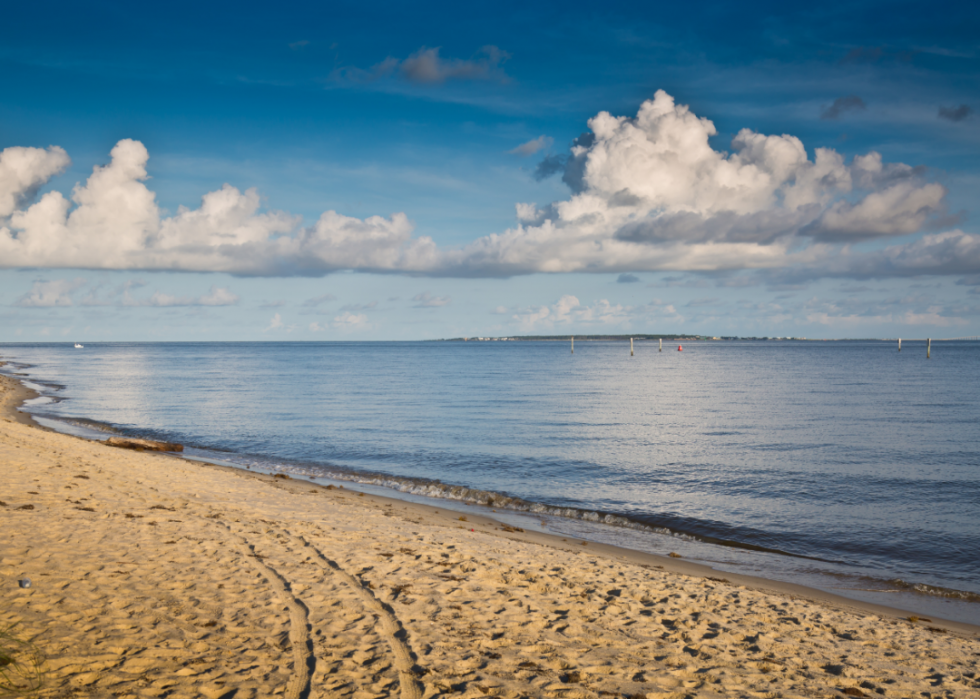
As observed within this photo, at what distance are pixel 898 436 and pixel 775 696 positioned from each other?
28828 mm

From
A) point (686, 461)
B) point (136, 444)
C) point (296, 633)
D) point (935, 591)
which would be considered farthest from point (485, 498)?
point (136, 444)

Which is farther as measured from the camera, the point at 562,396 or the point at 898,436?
the point at 562,396

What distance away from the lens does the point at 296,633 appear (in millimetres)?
7531

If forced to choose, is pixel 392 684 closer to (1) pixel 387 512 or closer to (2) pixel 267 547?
(2) pixel 267 547

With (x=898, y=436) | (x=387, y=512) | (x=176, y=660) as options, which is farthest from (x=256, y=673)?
(x=898, y=436)

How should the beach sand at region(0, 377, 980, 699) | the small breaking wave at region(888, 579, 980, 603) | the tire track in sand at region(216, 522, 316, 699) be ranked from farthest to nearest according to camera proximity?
the small breaking wave at region(888, 579, 980, 603), the beach sand at region(0, 377, 980, 699), the tire track in sand at region(216, 522, 316, 699)

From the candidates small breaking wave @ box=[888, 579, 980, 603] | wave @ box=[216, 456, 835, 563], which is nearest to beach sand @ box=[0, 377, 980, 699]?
small breaking wave @ box=[888, 579, 980, 603]

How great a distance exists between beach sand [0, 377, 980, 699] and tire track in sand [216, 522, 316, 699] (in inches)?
1.0

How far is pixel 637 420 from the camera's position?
37.3m

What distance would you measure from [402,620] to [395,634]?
454mm

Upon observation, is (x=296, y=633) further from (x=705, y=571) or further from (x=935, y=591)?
(x=935, y=591)

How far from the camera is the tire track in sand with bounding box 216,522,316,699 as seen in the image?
625 cm

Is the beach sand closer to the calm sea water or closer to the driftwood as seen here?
the calm sea water

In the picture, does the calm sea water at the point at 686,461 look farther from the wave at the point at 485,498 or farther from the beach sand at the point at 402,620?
the beach sand at the point at 402,620
